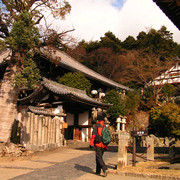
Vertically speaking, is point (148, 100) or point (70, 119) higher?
point (148, 100)

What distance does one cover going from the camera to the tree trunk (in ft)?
27.7

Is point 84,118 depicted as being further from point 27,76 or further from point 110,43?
point 110,43

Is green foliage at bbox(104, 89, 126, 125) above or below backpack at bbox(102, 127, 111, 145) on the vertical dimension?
above

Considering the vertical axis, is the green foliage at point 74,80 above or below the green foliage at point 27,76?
above

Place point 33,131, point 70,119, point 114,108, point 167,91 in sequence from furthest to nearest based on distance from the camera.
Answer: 1. point 167,91
2. point 114,108
3. point 70,119
4. point 33,131

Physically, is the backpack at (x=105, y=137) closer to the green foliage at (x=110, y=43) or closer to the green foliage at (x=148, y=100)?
the green foliage at (x=148, y=100)

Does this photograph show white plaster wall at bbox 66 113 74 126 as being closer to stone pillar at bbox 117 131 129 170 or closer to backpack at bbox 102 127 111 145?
stone pillar at bbox 117 131 129 170

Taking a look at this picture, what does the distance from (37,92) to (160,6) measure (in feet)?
34.6

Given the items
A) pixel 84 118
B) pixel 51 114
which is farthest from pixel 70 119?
pixel 51 114

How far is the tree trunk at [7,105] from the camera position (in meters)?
8.45

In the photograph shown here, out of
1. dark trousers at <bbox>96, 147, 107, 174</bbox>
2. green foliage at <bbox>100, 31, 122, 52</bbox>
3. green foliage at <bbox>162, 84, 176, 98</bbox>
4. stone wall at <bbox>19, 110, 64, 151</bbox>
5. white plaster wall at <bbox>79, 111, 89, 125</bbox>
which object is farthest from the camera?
green foliage at <bbox>100, 31, 122, 52</bbox>

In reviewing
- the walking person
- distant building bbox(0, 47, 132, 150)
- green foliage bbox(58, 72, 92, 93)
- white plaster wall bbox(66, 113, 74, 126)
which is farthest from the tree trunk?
green foliage bbox(58, 72, 92, 93)

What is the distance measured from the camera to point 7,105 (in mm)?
8625

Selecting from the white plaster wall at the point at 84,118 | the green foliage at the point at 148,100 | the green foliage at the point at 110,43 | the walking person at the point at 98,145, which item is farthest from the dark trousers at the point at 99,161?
the green foliage at the point at 110,43
